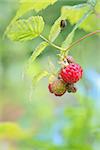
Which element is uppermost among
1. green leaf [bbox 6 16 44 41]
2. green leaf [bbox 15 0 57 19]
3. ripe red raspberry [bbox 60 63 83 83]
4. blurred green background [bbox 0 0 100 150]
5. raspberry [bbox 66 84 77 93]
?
blurred green background [bbox 0 0 100 150]

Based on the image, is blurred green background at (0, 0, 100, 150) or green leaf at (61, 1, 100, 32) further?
blurred green background at (0, 0, 100, 150)

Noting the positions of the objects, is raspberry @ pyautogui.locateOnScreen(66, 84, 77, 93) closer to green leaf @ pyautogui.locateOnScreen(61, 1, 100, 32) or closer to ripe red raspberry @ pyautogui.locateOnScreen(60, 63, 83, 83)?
ripe red raspberry @ pyautogui.locateOnScreen(60, 63, 83, 83)

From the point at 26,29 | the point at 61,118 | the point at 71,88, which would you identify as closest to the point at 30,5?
the point at 26,29

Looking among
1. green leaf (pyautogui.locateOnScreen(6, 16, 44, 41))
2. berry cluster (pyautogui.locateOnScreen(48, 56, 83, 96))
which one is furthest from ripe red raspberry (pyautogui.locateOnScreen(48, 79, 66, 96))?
green leaf (pyautogui.locateOnScreen(6, 16, 44, 41))

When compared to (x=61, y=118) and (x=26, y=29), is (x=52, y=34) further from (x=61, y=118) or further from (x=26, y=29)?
(x=61, y=118)

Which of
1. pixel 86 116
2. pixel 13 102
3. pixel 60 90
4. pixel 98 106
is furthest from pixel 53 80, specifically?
pixel 13 102

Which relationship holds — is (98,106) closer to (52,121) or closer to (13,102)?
(52,121)
